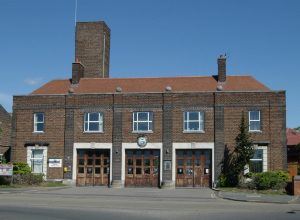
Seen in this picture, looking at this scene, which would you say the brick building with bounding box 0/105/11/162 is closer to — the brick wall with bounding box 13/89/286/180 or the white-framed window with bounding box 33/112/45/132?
the white-framed window with bounding box 33/112/45/132

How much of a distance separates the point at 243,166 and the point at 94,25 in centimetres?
2056

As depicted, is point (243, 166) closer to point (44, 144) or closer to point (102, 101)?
point (102, 101)

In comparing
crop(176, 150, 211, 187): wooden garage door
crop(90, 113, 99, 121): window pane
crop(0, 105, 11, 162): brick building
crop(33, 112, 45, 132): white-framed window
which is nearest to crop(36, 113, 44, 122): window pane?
crop(33, 112, 45, 132): white-framed window

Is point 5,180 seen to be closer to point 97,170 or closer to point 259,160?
point 97,170

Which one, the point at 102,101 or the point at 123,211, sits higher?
the point at 102,101

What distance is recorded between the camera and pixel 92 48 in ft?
154

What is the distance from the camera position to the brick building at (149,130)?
37.0 meters

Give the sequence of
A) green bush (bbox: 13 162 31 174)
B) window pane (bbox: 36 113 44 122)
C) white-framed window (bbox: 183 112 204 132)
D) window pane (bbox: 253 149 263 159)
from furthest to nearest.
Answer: window pane (bbox: 36 113 44 122) < white-framed window (bbox: 183 112 204 132) < green bush (bbox: 13 162 31 174) < window pane (bbox: 253 149 263 159)

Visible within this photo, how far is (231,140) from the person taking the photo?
121ft

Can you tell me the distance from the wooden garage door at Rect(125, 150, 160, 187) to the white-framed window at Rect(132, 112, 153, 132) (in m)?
1.69

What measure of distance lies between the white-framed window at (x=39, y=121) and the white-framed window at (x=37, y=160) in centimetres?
167

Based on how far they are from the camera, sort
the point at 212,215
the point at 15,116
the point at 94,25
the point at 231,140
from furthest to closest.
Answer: the point at 94,25 < the point at 15,116 < the point at 231,140 < the point at 212,215

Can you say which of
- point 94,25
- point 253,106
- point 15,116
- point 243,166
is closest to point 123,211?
point 243,166

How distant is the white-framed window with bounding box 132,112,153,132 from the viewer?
125 ft
